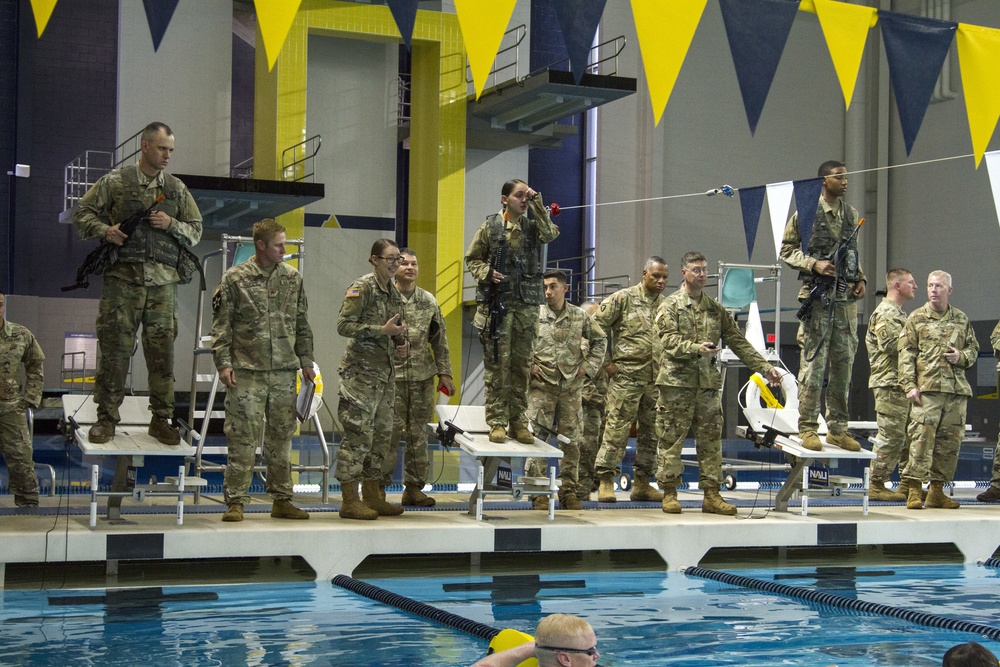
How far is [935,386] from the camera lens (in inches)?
376

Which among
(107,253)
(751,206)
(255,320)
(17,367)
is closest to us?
(107,253)

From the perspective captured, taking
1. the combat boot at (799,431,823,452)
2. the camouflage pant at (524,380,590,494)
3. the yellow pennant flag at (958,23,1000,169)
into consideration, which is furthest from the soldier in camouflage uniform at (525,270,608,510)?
the yellow pennant flag at (958,23,1000,169)

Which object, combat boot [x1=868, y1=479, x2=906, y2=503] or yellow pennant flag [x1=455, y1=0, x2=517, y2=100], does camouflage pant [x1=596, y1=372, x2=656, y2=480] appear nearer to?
combat boot [x1=868, y1=479, x2=906, y2=503]

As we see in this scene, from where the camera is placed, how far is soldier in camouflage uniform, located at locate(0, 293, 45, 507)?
8.25m

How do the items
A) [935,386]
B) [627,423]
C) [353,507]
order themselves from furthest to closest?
[935,386], [627,423], [353,507]

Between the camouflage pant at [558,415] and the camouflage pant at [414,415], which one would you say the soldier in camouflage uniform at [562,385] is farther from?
the camouflage pant at [414,415]

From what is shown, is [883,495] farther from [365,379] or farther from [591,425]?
[365,379]

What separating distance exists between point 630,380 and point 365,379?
259 cm

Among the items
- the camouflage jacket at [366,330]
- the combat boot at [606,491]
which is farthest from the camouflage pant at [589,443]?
the camouflage jacket at [366,330]

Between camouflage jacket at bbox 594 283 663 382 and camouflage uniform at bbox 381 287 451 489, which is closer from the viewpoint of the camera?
camouflage uniform at bbox 381 287 451 489

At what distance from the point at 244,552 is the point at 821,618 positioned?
3.31 m

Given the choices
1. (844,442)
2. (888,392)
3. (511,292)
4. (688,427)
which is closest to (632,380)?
(688,427)

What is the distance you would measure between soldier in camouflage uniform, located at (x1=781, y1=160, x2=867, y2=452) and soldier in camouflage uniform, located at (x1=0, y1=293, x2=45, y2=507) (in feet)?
19.0

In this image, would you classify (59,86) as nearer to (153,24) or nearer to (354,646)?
(153,24)
